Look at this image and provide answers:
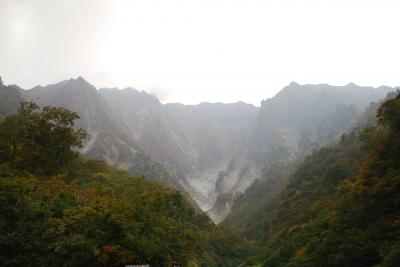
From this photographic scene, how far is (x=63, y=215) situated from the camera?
38.0 meters

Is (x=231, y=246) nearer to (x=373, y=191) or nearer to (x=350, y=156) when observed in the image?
(x=350, y=156)

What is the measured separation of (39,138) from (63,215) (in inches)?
941

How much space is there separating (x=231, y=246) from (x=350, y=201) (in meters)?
63.0

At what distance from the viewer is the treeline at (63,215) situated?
108ft

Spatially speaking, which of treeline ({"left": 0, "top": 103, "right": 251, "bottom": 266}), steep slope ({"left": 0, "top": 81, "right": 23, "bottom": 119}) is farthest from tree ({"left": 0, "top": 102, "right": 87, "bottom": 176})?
steep slope ({"left": 0, "top": 81, "right": 23, "bottom": 119})

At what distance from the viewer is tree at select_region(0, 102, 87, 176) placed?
56513 mm

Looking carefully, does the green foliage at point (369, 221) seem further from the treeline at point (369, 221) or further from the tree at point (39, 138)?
the tree at point (39, 138)

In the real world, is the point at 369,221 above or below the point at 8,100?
below

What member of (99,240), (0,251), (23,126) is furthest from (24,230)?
(23,126)

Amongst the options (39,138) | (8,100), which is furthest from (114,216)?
(8,100)

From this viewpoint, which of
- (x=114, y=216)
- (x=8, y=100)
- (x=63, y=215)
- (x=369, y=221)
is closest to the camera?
(x=114, y=216)

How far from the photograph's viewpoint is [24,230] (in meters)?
32.6

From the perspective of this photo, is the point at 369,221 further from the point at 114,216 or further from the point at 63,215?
the point at 63,215

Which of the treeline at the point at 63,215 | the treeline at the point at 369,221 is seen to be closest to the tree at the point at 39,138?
the treeline at the point at 63,215
